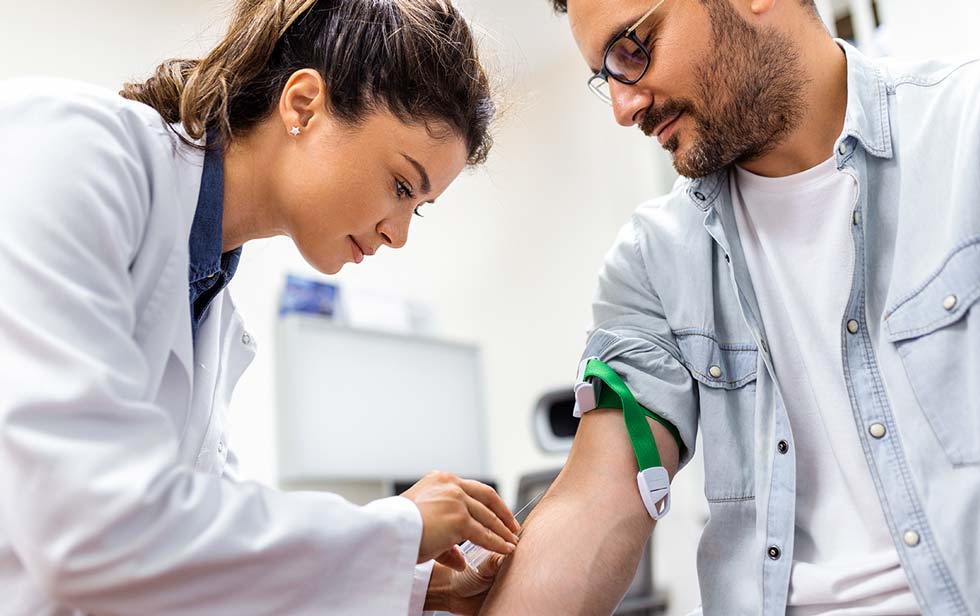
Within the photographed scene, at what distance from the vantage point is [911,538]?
109cm

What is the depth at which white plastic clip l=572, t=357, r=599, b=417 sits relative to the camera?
133 centimetres

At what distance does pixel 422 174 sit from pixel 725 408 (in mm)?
531

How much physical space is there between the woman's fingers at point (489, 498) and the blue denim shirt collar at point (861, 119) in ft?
1.75

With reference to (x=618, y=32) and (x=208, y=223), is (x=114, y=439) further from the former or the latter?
(x=618, y=32)

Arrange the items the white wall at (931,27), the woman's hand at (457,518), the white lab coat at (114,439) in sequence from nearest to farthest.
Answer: the white lab coat at (114,439), the woman's hand at (457,518), the white wall at (931,27)

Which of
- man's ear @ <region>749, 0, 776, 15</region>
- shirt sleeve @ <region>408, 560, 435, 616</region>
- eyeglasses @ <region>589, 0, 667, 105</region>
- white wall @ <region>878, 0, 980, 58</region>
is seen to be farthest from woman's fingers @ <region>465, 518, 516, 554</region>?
white wall @ <region>878, 0, 980, 58</region>

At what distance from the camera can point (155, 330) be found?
3.28 feet

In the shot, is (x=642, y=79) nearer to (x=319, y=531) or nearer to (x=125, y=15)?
(x=319, y=531)

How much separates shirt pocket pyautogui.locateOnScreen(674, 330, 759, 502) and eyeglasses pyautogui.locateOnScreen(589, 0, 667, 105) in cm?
41

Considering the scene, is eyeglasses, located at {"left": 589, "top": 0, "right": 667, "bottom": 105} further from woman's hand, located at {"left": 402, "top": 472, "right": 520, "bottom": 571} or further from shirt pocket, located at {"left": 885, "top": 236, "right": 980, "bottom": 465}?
woman's hand, located at {"left": 402, "top": 472, "right": 520, "bottom": 571}

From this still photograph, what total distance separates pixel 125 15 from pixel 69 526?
3.23 m

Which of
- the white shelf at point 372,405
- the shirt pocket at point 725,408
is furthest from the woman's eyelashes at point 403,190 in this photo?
the white shelf at point 372,405

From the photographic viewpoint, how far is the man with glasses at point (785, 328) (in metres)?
1.14

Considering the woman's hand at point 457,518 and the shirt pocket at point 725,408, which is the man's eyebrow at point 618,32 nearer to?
the shirt pocket at point 725,408
